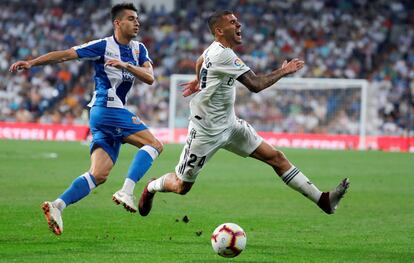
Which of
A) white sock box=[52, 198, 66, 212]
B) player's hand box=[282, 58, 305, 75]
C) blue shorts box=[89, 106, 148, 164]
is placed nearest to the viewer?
white sock box=[52, 198, 66, 212]

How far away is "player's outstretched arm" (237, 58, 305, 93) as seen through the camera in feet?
31.9

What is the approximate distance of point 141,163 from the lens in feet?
33.6

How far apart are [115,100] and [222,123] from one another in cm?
130

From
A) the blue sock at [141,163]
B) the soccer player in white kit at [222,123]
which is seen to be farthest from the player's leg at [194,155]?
the blue sock at [141,163]

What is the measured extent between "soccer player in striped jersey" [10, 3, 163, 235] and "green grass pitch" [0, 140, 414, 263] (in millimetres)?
828

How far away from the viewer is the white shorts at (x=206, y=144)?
10414mm

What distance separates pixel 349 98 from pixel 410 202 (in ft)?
64.4

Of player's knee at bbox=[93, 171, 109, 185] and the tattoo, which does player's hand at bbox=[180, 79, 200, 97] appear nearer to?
the tattoo

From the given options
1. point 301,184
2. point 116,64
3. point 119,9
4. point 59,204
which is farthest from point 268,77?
point 59,204

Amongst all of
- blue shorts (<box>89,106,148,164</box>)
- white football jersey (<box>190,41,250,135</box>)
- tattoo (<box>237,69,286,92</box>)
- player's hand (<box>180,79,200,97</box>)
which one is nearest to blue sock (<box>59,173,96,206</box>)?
blue shorts (<box>89,106,148,164</box>)

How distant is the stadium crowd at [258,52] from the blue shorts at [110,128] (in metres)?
23.9

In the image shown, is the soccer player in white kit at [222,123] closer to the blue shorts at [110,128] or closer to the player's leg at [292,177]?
the player's leg at [292,177]

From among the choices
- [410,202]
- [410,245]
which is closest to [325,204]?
[410,245]

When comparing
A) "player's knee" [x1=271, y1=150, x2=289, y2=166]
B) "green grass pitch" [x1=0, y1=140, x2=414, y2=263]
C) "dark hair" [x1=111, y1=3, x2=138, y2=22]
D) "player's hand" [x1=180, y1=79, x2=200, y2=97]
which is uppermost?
"dark hair" [x1=111, y1=3, x2=138, y2=22]
